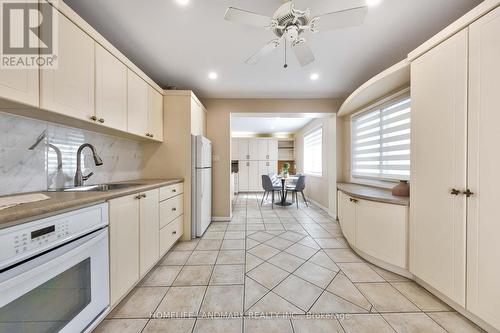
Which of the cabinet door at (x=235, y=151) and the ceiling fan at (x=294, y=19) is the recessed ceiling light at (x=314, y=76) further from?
the cabinet door at (x=235, y=151)

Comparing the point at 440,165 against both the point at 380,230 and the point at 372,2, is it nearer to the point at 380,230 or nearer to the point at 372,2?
the point at 380,230

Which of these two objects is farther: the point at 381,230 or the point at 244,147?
the point at 244,147

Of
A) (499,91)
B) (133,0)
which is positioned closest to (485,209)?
(499,91)

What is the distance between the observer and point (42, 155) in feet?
4.63

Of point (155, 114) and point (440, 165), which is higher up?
point (155, 114)

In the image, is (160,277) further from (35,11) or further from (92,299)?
(35,11)

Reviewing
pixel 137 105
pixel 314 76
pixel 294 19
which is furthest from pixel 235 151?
pixel 294 19

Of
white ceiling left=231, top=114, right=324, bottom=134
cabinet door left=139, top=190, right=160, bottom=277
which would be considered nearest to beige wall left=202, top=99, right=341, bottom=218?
white ceiling left=231, top=114, right=324, bottom=134

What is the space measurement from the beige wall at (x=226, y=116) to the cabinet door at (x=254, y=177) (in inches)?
138

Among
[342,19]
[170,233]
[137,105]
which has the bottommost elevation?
[170,233]

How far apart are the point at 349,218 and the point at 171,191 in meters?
2.36

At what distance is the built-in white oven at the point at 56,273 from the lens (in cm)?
74

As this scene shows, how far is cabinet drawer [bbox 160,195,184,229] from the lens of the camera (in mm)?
2014

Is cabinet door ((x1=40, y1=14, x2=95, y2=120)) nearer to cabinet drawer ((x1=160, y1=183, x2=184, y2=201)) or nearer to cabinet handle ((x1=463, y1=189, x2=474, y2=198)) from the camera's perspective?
cabinet drawer ((x1=160, y1=183, x2=184, y2=201))
